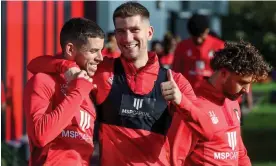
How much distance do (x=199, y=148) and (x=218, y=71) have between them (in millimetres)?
562

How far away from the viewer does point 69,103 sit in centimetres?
518

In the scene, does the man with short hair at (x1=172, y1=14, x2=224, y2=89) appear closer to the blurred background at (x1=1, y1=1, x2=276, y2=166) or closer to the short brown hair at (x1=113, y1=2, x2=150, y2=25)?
the blurred background at (x1=1, y1=1, x2=276, y2=166)

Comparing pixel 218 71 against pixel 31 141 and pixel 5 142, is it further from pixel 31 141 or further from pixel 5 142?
pixel 5 142

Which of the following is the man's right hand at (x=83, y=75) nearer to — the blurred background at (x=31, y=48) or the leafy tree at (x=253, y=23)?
the blurred background at (x=31, y=48)

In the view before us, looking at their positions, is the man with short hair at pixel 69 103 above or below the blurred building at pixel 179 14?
above

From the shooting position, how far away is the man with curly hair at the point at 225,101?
6.14 meters

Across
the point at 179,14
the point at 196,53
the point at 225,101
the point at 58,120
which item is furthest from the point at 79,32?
Answer: the point at 179,14

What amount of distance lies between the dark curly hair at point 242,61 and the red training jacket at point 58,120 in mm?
1109

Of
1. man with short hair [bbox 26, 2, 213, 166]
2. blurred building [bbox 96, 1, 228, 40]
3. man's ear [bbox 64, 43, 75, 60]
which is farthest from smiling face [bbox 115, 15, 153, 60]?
blurred building [bbox 96, 1, 228, 40]

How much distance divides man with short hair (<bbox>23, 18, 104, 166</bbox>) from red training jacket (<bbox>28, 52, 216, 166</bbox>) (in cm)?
10

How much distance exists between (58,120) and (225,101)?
167 cm

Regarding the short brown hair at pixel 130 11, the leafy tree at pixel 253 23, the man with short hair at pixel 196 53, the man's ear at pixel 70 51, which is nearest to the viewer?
the man's ear at pixel 70 51

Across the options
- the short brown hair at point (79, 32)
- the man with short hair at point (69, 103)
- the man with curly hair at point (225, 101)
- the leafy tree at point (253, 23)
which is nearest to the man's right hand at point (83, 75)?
the man with short hair at point (69, 103)

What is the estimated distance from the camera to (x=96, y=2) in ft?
52.5
